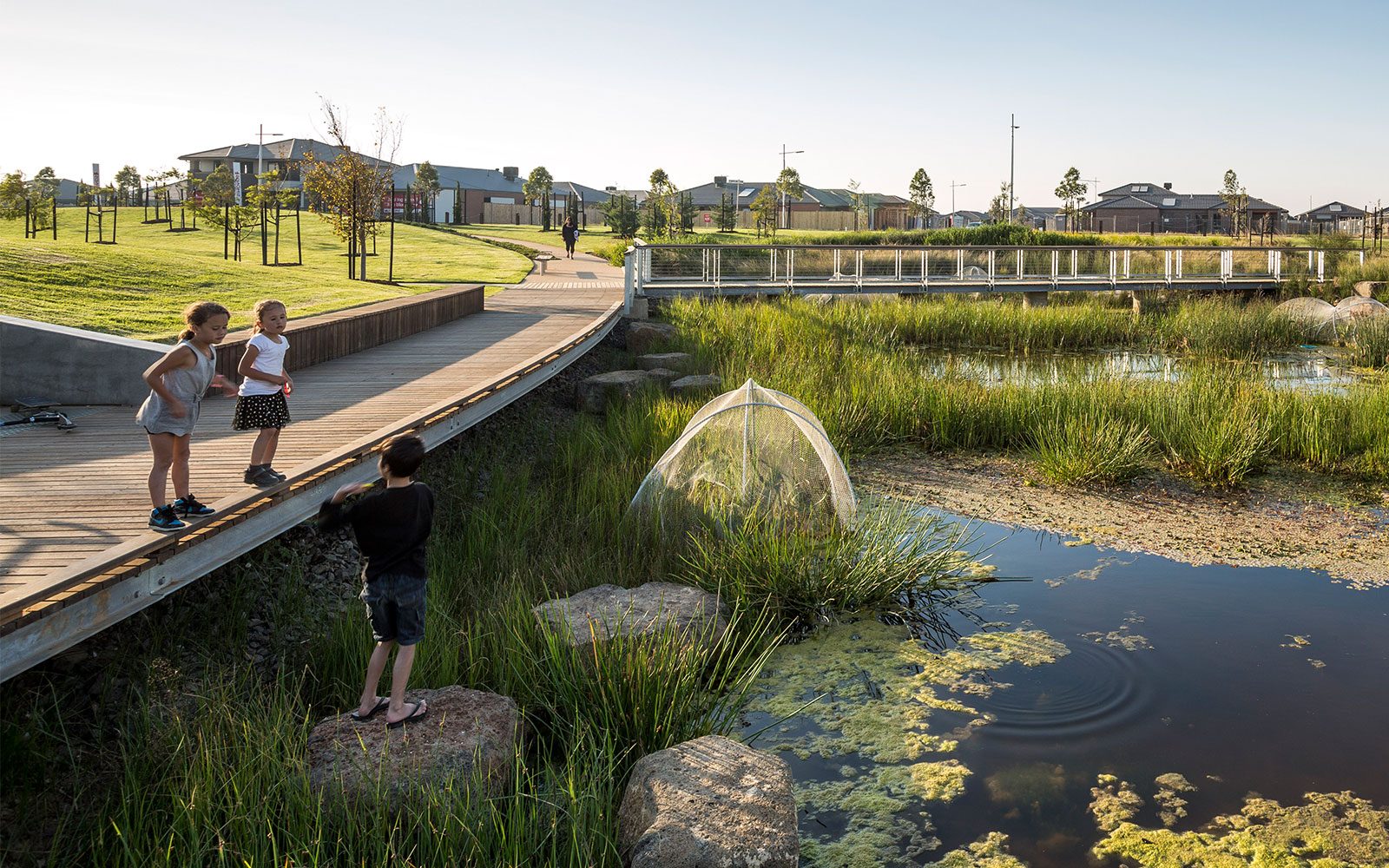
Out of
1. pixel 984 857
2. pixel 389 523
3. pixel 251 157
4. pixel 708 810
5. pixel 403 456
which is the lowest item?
pixel 984 857

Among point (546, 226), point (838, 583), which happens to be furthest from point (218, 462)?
point (546, 226)

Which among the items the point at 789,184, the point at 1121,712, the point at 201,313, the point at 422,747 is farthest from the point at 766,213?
the point at 422,747

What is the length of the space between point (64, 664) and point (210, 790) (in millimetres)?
1530

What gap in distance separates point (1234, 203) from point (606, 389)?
272 feet

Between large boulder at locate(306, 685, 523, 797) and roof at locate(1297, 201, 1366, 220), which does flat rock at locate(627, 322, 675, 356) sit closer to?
large boulder at locate(306, 685, 523, 797)

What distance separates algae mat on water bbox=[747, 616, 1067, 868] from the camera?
4.65 m

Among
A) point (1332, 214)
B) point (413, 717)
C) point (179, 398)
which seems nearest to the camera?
point (413, 717)

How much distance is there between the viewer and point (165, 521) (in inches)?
195

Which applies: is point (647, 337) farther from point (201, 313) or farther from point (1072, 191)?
point (1072, 191)

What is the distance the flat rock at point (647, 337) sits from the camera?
1706cm

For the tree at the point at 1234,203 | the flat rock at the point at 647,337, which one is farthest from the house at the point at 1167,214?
the flat rock at the point at 647,337

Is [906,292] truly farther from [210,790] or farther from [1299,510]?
[210,790]

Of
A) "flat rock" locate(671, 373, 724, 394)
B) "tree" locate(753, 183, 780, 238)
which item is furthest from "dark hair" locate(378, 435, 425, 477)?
"tree" locate(753, 183, 780, 238)

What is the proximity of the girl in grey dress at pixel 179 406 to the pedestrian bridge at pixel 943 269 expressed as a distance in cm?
1503
